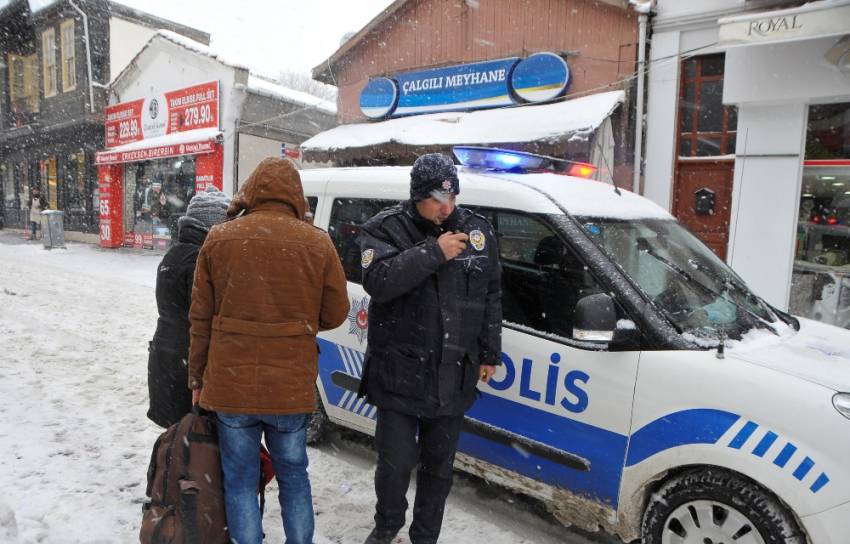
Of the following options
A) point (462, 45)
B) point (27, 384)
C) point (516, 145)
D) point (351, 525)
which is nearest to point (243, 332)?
point (351, 525)

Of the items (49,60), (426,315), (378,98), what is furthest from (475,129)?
(49,60)

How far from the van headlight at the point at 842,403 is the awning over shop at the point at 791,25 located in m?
5.32

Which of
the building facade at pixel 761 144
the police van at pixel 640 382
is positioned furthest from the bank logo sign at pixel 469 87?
the police van at pixel 640 382

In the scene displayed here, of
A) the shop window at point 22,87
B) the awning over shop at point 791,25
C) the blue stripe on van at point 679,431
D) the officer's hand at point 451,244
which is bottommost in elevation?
the blue stripe on van at point 679,431

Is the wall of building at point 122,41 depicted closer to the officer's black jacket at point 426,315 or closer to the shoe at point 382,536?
the officer's black jacket at point 426,315

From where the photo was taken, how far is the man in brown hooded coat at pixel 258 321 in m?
2.13

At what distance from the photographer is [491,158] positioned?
10.9ft

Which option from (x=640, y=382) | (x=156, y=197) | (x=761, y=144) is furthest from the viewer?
(x=156, y=197)

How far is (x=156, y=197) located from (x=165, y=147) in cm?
221

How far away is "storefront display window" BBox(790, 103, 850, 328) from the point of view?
22.8 ft

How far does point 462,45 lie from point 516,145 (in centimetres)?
312

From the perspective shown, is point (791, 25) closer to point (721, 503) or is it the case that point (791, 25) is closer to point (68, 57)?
point (721, 503)

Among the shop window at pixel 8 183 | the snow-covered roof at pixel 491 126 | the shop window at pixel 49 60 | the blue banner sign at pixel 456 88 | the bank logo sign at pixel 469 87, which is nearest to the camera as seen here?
the snow-covered roof at pixel 491 126

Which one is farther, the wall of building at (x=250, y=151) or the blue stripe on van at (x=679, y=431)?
the wall of building at (x=250, y=151)
